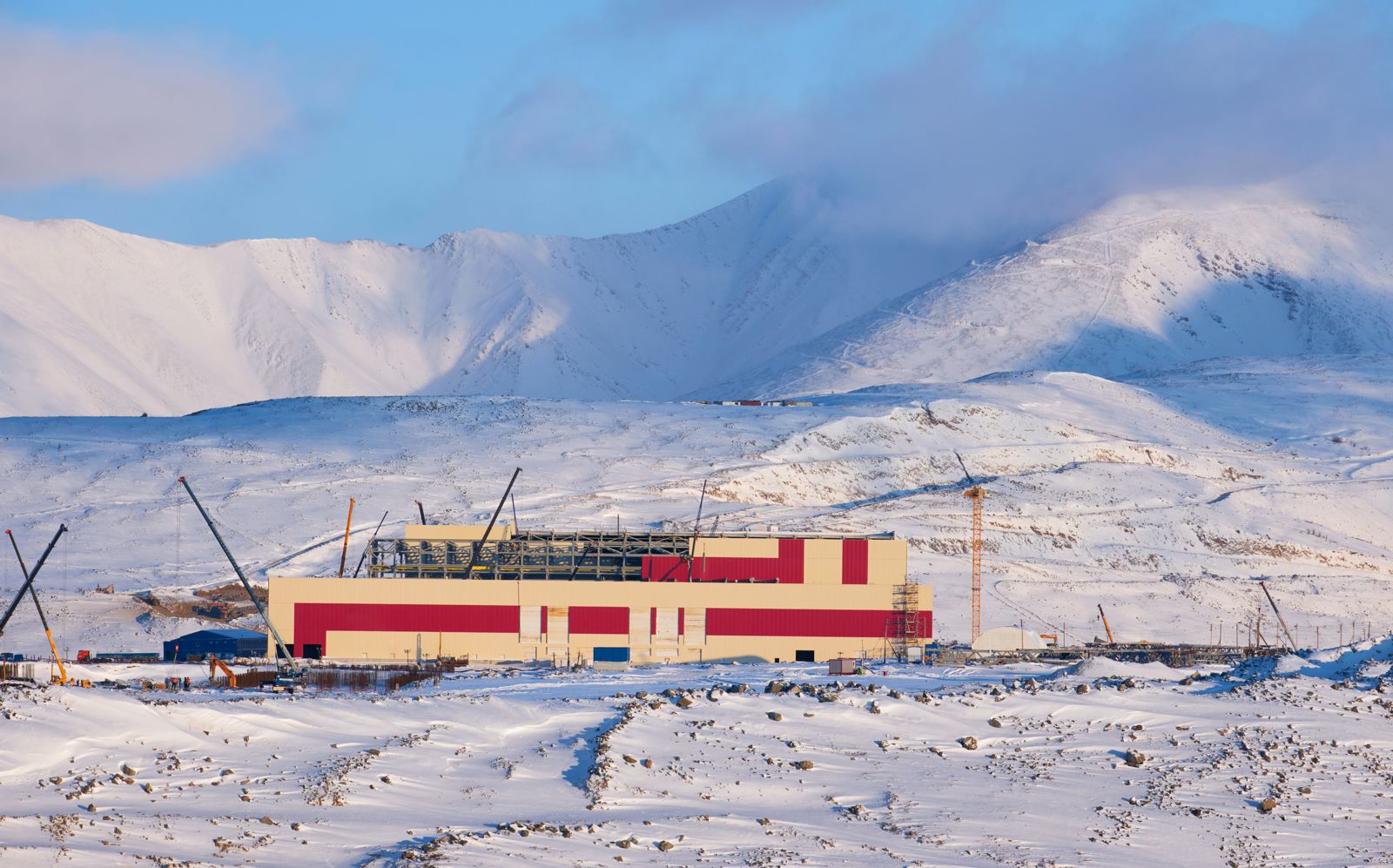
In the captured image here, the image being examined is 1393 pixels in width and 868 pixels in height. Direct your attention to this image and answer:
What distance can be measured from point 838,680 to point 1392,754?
49.8 feet

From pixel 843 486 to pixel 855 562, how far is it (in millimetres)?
53543

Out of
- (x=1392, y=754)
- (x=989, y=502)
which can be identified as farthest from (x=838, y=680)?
(x=989, y=502)

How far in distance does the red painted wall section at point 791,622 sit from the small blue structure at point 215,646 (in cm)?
1846

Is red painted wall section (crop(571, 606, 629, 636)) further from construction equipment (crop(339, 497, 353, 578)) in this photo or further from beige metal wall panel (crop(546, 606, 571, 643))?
construction equipment (crop(339, 497, 353, 578))

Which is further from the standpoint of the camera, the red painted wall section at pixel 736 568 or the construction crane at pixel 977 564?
the construction crane at pixel 977 564

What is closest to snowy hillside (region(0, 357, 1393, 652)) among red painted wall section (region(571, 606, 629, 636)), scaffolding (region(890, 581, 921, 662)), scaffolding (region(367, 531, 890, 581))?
scaffolding (region(367, 531, 890, 581))

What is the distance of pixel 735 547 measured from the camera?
77000mm

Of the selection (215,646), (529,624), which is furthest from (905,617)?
(215,646)

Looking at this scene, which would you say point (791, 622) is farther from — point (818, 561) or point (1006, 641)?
point (1006, 641)

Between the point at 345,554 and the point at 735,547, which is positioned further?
the point at 345,554

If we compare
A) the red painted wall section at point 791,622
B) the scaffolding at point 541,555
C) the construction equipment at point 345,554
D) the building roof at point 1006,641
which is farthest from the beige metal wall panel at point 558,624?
the building roof at point 1006,641

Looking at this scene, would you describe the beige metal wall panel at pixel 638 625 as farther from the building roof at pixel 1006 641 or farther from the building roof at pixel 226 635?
the building roof at pixel 226 635

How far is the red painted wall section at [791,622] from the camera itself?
7081cm

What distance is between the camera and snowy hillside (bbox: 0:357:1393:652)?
319 ft
